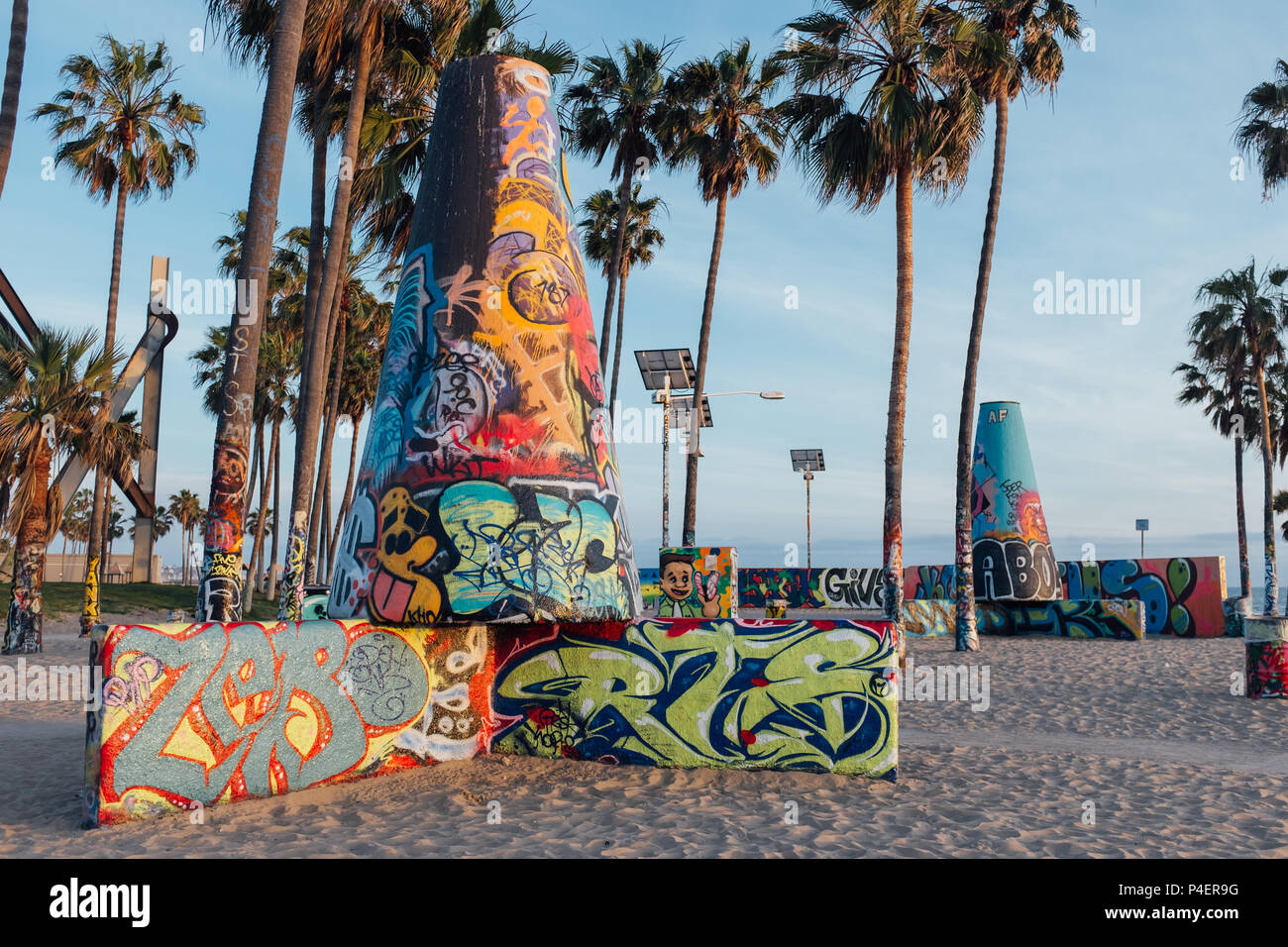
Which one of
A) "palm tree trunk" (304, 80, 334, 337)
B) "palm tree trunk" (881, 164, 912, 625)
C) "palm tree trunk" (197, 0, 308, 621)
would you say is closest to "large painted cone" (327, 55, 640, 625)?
"palm tree trunk" (197, 0, 308, 621)

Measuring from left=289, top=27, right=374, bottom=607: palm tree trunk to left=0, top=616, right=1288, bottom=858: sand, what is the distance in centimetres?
476

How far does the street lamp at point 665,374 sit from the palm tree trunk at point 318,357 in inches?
666

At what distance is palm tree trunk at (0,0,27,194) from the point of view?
11.8 meters

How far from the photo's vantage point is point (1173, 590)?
1061 inches

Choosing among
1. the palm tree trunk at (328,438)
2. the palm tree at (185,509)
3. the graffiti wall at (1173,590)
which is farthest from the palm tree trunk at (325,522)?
the palm tree at (185,509)

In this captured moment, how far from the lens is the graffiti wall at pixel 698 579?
891 inches

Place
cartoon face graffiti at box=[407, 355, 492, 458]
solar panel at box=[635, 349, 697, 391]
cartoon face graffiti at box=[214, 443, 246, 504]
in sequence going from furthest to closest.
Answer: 1. solar panel at box=[635, 349, 697, 391]
2. cartoon face graffiti at box=[214, 443, 246, 504]
3. cartoon face graffiti at box=[407, 355, 492, 458]

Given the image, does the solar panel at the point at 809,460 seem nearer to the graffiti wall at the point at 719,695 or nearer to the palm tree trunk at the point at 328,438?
the palm tree trunk at the point at 328,438

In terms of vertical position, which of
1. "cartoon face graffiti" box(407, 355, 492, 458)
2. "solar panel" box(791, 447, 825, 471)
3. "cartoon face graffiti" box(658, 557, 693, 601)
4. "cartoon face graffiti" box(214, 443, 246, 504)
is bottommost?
"cartoon face graffiti" box(658, 557, 693, 601)

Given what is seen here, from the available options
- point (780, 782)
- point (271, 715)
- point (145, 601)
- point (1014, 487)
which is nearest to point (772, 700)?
point (780, 782)

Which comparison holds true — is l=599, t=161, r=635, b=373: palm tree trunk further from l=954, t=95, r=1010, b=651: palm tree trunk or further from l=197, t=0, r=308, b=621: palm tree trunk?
l=197, t=0, r=308, b=621: palm tree trunk

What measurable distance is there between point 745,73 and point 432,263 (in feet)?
62.6

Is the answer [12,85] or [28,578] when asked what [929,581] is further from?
[12,85]

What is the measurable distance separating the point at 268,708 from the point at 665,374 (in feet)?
84.5
